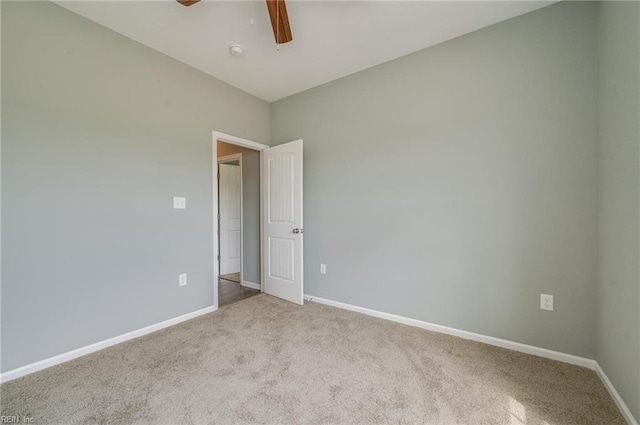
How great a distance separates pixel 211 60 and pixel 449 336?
11.7 ft

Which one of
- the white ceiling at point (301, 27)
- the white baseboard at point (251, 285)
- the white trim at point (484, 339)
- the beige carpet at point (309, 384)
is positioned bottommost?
the white baseboard at point (251, 285)

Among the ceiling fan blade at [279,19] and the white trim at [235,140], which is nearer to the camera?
the ceiling fan blade at [279,19]

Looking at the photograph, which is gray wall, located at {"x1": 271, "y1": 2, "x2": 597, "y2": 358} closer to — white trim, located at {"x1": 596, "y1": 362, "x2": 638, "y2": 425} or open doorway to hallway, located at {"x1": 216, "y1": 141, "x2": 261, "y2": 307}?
white trim, located at {"x1": 596, "y1": 362, "x2": 638, "y2": 425}

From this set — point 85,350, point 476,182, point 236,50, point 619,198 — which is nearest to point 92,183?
point 85,350

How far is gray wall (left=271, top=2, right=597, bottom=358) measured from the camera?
1.80m

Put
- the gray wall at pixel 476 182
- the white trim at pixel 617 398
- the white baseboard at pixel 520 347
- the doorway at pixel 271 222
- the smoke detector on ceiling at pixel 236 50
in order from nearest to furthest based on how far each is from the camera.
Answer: the white trim at pixel 617 398, the white baseboard at pixel 520 347, the gray wall at pixel 476 182, the smoke detector on ceiling at pixel 236 50, the doorway at pixel 271 222

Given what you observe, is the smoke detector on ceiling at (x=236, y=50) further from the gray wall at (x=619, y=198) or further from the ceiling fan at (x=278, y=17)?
the gray wall at (x=619, y=198)

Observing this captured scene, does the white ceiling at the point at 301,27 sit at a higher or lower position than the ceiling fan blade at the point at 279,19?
higher

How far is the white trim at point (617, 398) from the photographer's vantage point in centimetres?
129

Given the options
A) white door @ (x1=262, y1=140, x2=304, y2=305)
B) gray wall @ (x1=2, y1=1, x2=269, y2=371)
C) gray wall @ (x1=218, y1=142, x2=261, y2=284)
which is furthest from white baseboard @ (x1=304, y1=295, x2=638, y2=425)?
gray wall @ (x1=2, y1=1, x2=269, y2=371)

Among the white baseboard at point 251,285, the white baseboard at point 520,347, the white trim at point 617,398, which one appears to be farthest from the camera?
the white baseboard at point 251,285

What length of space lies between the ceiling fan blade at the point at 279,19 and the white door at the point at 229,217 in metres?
3.01

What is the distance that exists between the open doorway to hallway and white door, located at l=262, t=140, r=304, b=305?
1.14 feet

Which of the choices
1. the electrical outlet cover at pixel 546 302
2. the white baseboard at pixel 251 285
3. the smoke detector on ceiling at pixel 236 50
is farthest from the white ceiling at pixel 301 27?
the white baseboard at pixel 251 285
